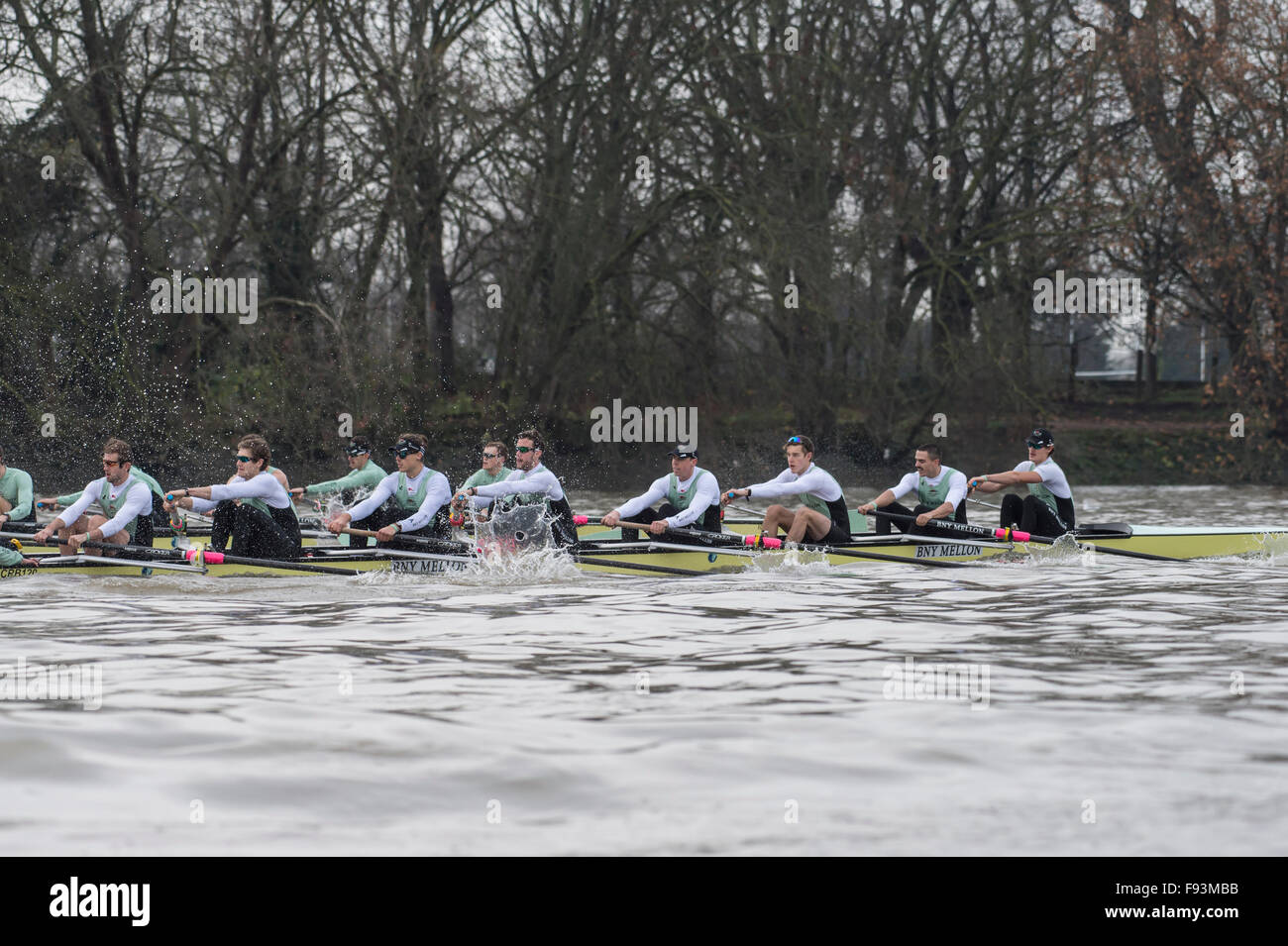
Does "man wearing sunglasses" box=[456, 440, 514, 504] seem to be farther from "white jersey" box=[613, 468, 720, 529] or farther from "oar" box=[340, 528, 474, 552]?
"white jersey" box=[613, 468, 720, 529]

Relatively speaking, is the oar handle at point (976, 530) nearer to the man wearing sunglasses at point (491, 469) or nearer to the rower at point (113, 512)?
the man wearing sunglasses at point (491, 469)

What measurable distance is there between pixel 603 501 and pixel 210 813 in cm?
1818

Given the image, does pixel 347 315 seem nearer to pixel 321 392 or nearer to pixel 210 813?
pixel 321 392

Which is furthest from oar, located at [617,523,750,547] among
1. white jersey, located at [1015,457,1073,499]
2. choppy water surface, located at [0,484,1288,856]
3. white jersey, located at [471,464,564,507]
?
white jersey, located at [1015,457,1073,499]

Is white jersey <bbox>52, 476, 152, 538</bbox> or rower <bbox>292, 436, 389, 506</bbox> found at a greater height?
rower <bbox>292, 436, 389, 506</bbox>

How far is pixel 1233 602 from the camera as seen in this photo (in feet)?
37.2

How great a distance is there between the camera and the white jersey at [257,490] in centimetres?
1229

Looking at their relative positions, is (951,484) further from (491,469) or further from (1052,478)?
(491,469)

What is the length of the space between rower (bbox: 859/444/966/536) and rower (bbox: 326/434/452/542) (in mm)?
3767
